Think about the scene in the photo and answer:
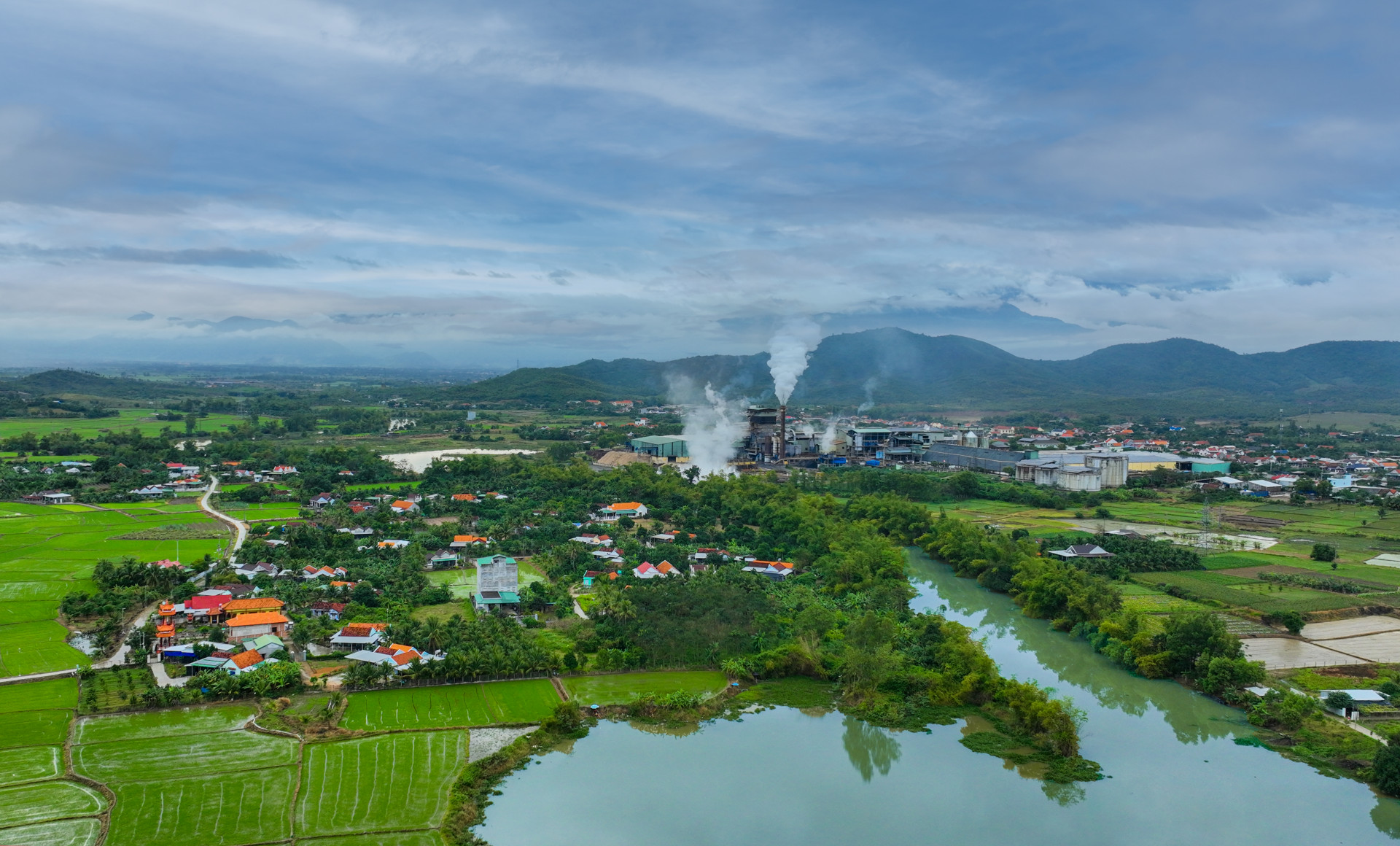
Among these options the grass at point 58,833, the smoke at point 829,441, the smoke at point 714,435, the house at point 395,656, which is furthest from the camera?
the smoke at point 829,441

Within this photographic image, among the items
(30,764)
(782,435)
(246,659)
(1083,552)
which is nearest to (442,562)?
(246,659)

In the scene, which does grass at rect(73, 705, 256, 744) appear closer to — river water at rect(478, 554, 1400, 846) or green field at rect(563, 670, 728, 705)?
river water at rect(478, 554, 1400, 846)

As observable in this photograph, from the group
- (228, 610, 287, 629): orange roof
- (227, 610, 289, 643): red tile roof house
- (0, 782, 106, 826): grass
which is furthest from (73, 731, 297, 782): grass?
(228, 610, 287, 629): orange roof

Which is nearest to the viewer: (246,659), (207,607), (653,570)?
(246,659)

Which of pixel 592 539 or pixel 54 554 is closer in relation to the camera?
pixel 54 554

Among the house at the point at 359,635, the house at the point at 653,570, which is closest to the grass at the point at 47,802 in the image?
the house at the point at 359,635

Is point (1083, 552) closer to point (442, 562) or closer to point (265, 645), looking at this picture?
point (442, 562)

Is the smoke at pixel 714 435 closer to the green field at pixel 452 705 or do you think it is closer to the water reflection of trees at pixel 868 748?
the green field at pixel 452 705

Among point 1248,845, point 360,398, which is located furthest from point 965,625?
point 360,398
